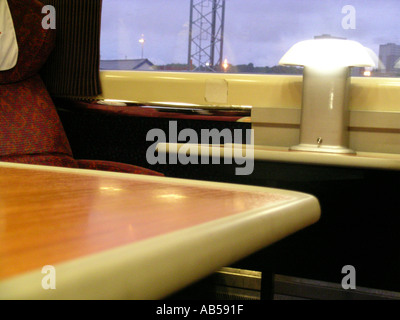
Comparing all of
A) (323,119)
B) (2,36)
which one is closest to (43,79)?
(2,36)

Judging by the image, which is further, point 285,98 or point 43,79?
point 43,79

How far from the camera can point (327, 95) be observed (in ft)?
5.38

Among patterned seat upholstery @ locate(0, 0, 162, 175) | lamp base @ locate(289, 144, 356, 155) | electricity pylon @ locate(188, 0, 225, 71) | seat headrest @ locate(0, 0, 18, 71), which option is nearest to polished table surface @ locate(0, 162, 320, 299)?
lamp base @ locate(289, 144, 356, 155)

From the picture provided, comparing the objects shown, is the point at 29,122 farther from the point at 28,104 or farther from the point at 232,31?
the point at 232,31

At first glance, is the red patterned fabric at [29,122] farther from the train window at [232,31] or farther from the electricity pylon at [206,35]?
the electricity pylon at [206,35]

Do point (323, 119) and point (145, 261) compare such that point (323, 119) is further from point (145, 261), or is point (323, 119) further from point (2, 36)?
point (145, 261)

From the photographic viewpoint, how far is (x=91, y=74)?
2371 millimetres

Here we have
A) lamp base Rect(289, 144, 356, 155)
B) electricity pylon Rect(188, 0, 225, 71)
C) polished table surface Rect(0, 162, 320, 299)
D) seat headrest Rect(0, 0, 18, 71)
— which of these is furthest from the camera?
electricity pylon Rect(188, 0, 225, 71)

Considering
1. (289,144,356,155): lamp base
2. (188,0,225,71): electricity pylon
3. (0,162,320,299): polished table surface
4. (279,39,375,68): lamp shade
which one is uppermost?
(188,0,225,71): electricity pylon

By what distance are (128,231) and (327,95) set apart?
142 centimetres

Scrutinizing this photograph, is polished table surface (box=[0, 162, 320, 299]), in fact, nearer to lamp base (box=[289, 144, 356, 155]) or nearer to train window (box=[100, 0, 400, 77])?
lamp base (box=[289, 144, 356, 155])

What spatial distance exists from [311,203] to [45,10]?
196 cm

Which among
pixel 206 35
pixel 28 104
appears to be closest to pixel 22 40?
pixel 28 104

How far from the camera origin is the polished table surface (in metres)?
0.23
